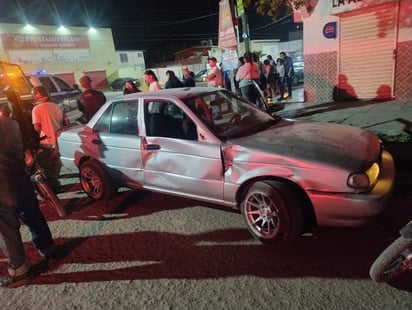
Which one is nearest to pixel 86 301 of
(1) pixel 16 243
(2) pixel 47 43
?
(1) pixel 16 243

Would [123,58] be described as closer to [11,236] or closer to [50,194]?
[50,194]

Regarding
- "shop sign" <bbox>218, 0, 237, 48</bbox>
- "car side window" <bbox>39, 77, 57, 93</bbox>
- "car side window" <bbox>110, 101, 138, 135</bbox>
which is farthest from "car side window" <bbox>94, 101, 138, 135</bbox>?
"shop sign" <bbox>218, 0, 237, 48</bbox>

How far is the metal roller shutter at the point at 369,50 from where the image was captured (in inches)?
356

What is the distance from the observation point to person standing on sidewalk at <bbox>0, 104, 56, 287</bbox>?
297cm

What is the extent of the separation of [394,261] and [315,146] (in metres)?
1.21

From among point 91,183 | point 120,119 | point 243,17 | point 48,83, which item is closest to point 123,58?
point 48,83

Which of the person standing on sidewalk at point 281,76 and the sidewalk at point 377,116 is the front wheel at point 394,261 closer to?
the sidewalk at point 377,116

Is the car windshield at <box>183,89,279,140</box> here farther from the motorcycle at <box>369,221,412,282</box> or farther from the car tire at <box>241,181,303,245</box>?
the motorcycle at <box>369,221,412,282</box>

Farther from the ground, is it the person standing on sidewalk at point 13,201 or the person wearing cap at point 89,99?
the person wearing cap at point 89,99

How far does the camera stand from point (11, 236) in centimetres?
304

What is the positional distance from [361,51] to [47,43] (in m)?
33.2

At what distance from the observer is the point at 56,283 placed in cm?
305

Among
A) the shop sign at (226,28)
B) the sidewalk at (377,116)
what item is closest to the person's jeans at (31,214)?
the sidewalk at (377,116)

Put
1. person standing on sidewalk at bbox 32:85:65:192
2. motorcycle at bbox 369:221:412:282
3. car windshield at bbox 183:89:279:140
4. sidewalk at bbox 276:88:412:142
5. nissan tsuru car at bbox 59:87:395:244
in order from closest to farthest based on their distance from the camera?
motorcycle at bbox 369:221:412:282, nissan tsuru car at bbox 59:87:395:244, car windshield at bbox 183:89:279:140, person standing on sidewalk at bbox 32:85:65:192, sidewalk at bbox 276:88:412:142
